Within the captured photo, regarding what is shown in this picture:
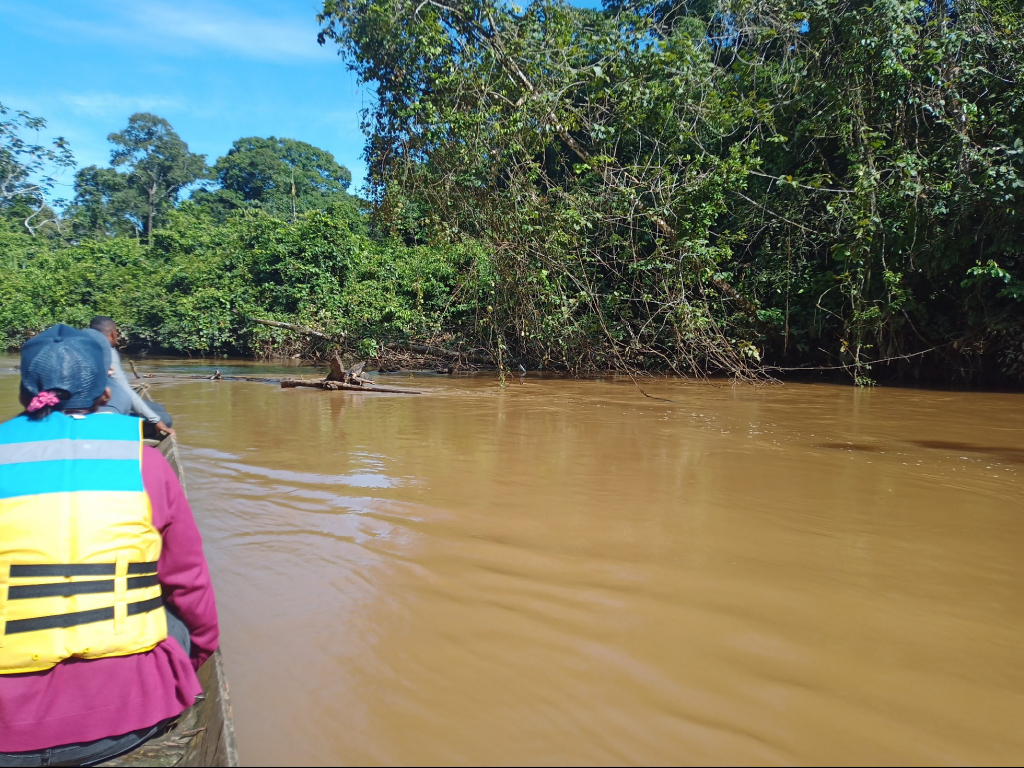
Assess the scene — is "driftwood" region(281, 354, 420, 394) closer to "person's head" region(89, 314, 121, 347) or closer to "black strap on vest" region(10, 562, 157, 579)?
"person's head" region(89, 314, 121, 347)

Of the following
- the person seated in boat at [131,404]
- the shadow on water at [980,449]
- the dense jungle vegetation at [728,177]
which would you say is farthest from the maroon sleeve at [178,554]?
the dense jungle vegetation at [728,177]

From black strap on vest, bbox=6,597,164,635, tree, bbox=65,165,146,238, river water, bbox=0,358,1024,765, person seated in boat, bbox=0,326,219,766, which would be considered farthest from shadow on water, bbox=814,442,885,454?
tree, bbox=65,165,146,238

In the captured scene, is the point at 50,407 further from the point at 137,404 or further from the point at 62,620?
the point at 137,404

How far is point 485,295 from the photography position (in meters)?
15.1

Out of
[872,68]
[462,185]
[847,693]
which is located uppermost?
[872,68]

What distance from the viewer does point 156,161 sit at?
43344 mm

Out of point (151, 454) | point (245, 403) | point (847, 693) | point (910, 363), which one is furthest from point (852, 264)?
point (151, 454)

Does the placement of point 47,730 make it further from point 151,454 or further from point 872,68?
point 872,68

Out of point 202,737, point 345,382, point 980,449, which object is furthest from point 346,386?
point 202,737

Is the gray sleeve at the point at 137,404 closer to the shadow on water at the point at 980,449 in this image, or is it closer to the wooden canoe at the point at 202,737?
the wooden canoe at the point at 202,737

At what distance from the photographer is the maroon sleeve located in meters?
1.87

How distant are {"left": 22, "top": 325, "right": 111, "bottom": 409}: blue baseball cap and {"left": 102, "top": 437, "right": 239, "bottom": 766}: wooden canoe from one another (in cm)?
84

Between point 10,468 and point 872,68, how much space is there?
12.7 meters

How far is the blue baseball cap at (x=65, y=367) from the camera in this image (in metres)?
1.85
